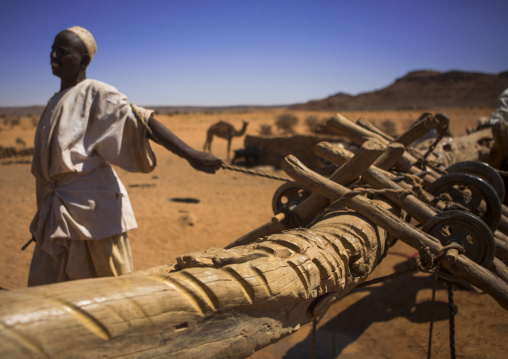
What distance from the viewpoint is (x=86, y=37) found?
2.25 meters

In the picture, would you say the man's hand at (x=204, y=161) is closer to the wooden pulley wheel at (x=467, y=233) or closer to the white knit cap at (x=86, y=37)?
the white knit cap at (x=86, y=37)

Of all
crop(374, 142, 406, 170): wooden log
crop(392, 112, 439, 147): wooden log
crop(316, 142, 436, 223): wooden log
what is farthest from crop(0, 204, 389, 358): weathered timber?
crop(392, 112, 439, 147): wooden log

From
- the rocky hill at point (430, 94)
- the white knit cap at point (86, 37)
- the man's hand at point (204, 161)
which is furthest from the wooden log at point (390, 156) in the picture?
the rocky hill at point (430, 94)

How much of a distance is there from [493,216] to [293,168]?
4.60 ft

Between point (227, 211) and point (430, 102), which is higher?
point (430, 102)

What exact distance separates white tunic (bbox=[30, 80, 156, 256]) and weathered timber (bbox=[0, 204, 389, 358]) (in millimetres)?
1055

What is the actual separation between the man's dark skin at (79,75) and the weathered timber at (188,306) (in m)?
0.86

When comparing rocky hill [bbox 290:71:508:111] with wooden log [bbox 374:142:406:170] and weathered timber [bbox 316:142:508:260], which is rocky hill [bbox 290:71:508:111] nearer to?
wooden log [bbox 374:142:406:170]

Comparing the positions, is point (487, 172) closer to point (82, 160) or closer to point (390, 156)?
point (390, 156)

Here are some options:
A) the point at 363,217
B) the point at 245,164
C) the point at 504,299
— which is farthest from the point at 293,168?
the point at 245,164

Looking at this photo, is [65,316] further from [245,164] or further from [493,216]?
[245,164]

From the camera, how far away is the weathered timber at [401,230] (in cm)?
179

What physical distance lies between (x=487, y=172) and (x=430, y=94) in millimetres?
62908

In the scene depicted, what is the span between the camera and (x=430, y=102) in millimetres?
54219
